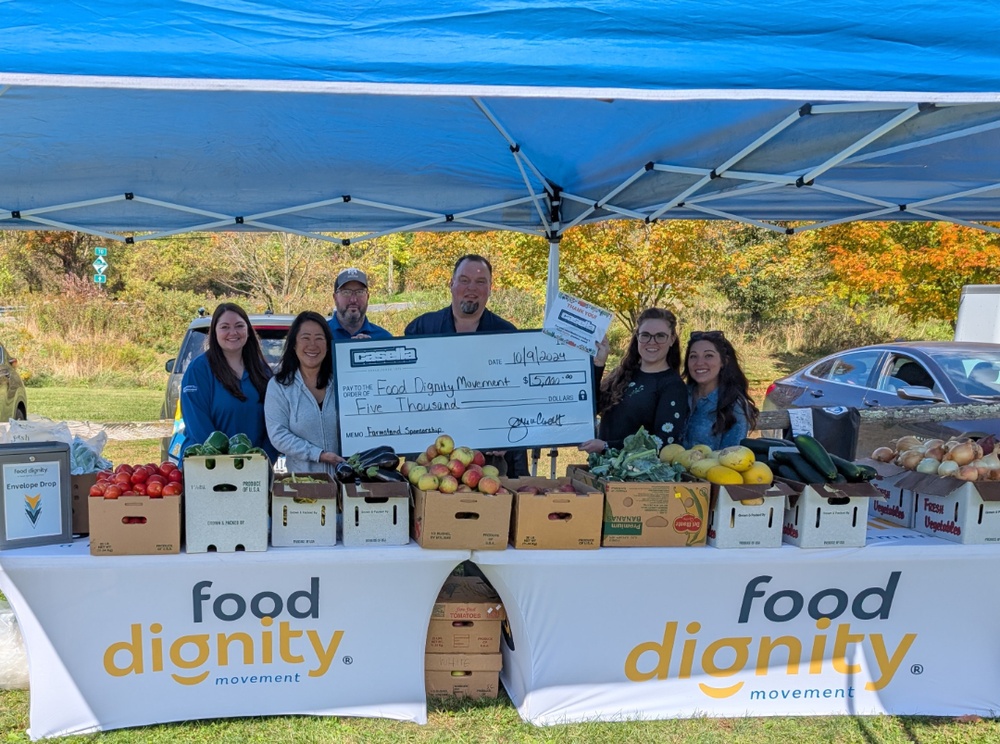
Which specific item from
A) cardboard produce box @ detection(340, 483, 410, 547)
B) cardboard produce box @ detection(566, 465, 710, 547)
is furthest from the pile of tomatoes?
cardboard produce box @ detection(566, 465, 710, 547)

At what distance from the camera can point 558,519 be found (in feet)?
10.9

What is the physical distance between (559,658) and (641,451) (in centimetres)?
90

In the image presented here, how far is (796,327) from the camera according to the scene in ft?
69.8

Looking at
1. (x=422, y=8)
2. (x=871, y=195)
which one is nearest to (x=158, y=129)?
(x=422, y=8)

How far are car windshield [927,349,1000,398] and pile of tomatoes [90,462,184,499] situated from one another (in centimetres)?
629

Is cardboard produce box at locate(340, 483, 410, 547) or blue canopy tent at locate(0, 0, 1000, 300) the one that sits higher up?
blue canopy tent at locate(0, 0, 1000, 300)

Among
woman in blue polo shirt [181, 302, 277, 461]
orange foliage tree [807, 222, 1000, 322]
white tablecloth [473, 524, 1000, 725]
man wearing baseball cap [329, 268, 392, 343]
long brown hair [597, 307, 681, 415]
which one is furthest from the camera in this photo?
orange foliage tree [807, 222, 1000, 322]

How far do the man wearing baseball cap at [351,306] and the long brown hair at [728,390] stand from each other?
1.89m

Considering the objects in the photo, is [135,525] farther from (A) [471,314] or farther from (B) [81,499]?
(A) [471,314]

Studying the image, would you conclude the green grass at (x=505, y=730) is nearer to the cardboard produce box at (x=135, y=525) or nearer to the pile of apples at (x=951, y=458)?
the cardboard produce box at (x=135, y=525)

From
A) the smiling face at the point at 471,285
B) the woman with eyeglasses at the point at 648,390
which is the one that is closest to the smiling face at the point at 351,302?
the smiling face at the point at 471,285

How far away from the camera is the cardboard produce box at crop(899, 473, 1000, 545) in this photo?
3480 mm

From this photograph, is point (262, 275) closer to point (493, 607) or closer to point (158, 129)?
point (158, 129)

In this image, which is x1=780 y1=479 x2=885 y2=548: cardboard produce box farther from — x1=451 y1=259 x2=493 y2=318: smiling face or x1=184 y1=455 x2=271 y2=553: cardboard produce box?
x1=184 y1=455 x2=271 y2=553: cardboard produce box
